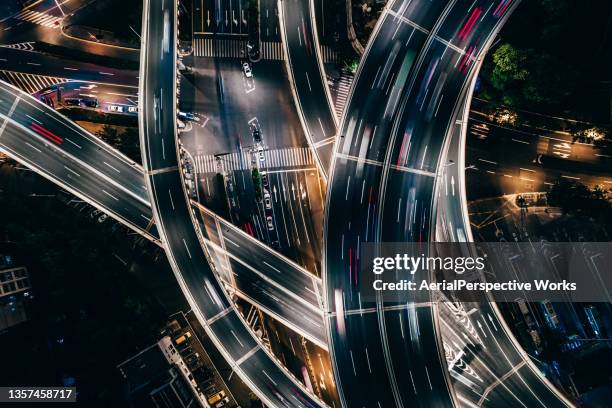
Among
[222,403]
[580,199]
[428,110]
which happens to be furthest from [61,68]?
[580,199]

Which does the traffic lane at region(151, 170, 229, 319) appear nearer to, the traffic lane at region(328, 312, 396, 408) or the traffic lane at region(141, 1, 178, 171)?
the traffic lane at region(141, 1, 178, 171)

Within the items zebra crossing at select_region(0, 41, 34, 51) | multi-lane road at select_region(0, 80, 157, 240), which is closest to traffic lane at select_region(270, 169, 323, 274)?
multi-lane road at select_region(0, 80, 157, 240)

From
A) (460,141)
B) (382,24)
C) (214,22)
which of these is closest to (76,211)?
(214,22)

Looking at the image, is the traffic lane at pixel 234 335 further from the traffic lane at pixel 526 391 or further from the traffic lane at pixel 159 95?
the traffic lane at pixel 526 391

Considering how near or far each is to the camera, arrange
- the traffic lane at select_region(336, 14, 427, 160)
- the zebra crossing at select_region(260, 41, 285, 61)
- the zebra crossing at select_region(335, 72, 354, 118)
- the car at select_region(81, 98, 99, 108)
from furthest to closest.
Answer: the zebra crossing at select_region(335, 72, 354, 118), the zebra crossing at select_region(260, 41, 285, 61), the car at select_region(81, 98, 99, 108), the traffic lane at select_region(336, 14, 427, 160)

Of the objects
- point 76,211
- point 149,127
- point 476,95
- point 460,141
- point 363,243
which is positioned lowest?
point 363,243

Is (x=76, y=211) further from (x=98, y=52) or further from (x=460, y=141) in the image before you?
(x=460, y=141)
